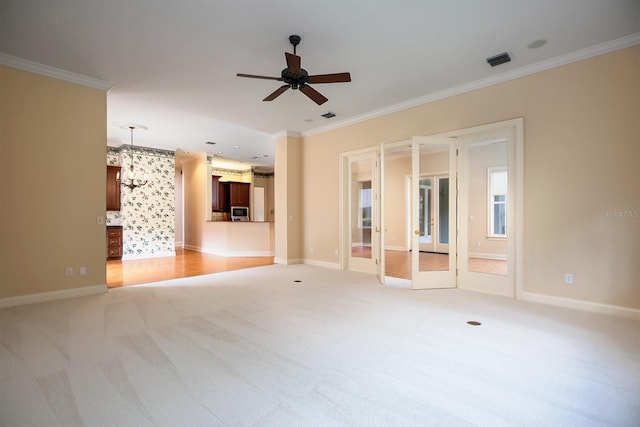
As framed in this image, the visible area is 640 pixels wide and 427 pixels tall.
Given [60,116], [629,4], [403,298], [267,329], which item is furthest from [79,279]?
[629,4]

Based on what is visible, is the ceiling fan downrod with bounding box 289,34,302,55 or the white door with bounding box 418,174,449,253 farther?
the white door with bounding box 418,174,449,253

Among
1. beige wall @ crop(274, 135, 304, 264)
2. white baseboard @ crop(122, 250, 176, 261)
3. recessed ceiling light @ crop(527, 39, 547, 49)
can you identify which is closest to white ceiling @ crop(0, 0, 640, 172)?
recessed ceiling light @ crop(527, 39, 547, 49)

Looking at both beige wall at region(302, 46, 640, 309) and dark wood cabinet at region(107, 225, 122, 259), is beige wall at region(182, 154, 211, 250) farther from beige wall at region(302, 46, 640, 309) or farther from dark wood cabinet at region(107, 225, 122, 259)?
beige wall at region(302, 46, 640, 309)

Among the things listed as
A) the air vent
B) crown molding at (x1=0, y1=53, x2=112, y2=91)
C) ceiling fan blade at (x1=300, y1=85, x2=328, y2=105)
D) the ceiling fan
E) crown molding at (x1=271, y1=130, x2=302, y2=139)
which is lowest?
ceiling fan blade at (x1=300, y1=85, x2=328, y2=105)

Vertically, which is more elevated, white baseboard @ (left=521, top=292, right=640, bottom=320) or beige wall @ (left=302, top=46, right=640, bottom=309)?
beige wall @ (left=302, top=46, right=640, bottom=309)

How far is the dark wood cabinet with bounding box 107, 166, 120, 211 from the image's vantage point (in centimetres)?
807

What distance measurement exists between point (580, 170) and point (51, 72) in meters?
7.05

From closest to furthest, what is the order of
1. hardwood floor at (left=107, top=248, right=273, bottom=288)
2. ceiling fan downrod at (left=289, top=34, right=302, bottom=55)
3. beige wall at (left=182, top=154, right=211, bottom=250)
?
ceiling fan downrod at (left=289, top=34, right=302, bottom=55) → hardwood floor at (left=107, top=248, right=273, bottom=288) → beige wall at (left=182, top=154, right=211, bottom=250)

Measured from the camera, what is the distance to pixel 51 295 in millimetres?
4176

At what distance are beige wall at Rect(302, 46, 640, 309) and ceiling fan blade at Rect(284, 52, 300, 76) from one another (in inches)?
116

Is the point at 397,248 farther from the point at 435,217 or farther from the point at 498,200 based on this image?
the point at 498,200

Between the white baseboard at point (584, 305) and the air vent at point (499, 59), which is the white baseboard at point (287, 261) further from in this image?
the air vent at point (499, 59)

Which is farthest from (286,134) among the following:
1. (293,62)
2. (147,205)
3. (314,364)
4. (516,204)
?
(314,364)

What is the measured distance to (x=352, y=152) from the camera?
6.30 m
